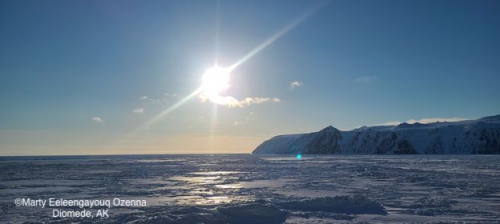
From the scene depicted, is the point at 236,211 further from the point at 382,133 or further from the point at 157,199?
the point at 382,133

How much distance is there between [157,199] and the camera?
20000mm

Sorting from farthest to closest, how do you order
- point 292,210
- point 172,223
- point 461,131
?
point 461,131
point 292,210
point 172,223

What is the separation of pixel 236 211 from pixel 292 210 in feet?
8.81

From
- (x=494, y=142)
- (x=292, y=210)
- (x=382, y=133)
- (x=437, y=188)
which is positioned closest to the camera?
(x=292, y=210)

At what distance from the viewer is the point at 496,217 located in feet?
46.6

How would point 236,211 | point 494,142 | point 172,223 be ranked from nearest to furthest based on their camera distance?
1. point 172,223
2. point 236,211
3. point 494,142

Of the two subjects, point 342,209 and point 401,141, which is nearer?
point 342,209

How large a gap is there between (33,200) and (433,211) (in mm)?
19466

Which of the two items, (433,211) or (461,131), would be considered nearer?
(433,211)

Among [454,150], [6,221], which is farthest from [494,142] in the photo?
[6,221]

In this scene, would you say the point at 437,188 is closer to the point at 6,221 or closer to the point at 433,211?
the point at 433,211

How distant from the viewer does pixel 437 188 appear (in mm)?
24750

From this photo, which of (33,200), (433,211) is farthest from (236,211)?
(33,200)

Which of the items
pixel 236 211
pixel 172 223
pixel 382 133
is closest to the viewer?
pixel 172 223
